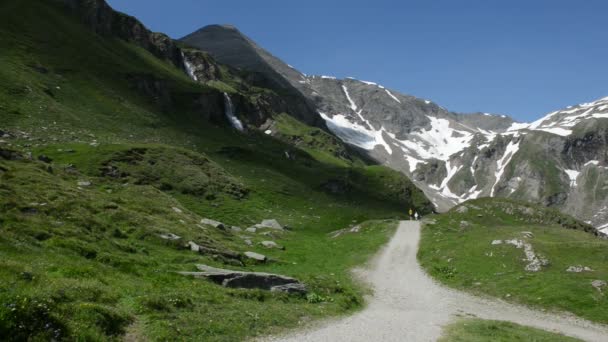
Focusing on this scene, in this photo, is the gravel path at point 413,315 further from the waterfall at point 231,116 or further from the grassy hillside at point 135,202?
the waterfall at point 231,116

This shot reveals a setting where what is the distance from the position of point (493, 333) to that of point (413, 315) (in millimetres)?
4538

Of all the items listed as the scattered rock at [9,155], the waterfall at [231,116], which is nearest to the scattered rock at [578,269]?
the scattered rock at [9,155]

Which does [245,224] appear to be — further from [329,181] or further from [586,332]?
[329,181]

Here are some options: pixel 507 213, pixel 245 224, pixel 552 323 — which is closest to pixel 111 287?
pixel 552 323

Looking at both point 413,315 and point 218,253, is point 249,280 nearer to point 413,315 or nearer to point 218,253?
point 218,253

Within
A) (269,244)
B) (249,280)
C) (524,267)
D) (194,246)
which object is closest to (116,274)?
(249,280)

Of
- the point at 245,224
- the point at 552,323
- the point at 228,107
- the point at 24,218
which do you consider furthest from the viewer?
the point at 228,107

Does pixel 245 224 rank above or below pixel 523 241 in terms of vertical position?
below

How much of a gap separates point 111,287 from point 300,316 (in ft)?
28.0

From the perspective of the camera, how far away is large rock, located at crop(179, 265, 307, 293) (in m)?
22.4

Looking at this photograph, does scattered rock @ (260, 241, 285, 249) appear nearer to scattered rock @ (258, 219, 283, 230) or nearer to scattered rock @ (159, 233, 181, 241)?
scattered rock @ (258, 219, 283, 230)

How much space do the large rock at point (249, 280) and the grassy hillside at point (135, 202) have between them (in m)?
0.88

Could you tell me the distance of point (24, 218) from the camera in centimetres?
2158

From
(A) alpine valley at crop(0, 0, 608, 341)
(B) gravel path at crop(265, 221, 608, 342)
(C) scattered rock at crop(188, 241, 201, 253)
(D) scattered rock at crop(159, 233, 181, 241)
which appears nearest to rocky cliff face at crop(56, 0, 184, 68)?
(A) alpine valley at crop(0, 0, 608, 341)
